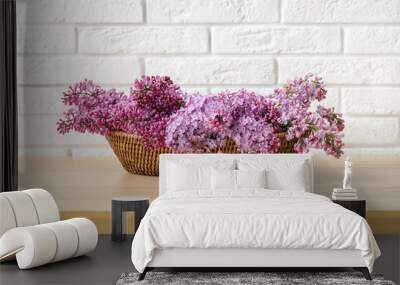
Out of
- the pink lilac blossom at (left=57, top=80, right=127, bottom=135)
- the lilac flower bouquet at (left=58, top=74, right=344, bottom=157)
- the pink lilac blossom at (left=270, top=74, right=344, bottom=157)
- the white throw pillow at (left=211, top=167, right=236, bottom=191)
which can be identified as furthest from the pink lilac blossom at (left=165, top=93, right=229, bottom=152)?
the pink lilac blossom at (left=57, top=80, right=127, bottom=135)

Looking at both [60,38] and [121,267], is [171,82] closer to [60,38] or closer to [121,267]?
[60,38]

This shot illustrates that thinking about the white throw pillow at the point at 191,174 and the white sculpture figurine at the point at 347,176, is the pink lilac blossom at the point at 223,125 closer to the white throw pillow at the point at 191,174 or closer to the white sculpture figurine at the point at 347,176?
the white throw pillow at the point at 191,174

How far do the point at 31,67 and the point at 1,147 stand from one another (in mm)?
917

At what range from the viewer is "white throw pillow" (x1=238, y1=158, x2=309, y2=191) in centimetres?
580

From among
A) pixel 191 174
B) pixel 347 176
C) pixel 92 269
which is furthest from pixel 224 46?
pixel 92 269

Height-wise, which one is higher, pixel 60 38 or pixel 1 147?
pixel 60 38

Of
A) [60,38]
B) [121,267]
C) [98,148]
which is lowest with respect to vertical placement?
[121,267]

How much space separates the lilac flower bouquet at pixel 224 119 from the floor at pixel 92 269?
1.03 meters

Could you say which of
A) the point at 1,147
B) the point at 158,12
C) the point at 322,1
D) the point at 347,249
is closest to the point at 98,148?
the point at 1,147

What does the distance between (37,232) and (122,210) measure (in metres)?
1.22

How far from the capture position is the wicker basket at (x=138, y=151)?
6160 mm

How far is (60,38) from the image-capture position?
659 centimetres

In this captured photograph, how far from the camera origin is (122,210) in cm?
594

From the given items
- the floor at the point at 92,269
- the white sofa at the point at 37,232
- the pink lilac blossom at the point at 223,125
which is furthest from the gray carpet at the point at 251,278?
the pink lilac blossom at the point at 223,125
